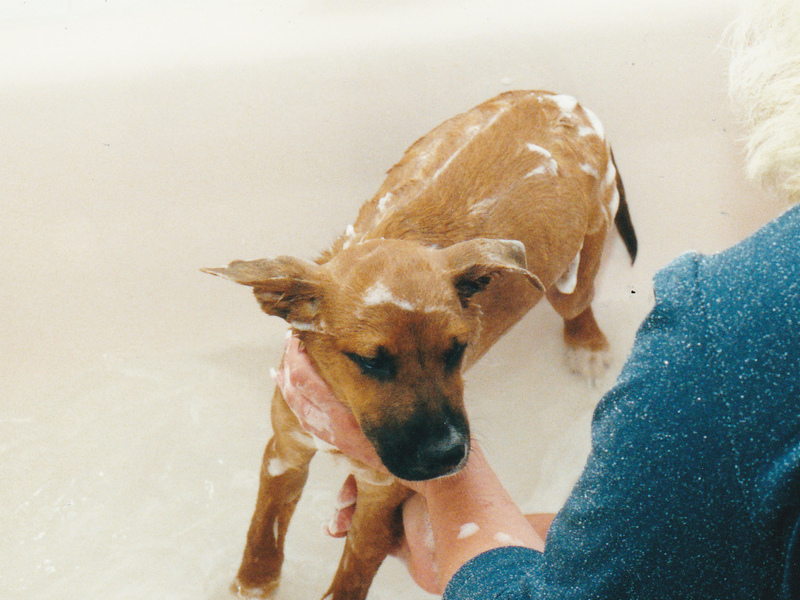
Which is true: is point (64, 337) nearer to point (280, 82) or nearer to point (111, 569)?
point (111, 569)

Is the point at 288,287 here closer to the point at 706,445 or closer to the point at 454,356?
the point at 454,356

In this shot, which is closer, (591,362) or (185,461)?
(185,461)

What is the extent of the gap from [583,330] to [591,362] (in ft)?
0.36

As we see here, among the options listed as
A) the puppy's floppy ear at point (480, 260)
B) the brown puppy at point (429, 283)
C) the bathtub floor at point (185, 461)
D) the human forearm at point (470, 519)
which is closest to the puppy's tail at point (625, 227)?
the brown puppy at point (429, 283)

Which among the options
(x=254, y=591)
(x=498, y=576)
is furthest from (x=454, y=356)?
(x=254, y=591)

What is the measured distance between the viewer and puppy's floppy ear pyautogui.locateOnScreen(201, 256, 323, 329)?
3.73 feet

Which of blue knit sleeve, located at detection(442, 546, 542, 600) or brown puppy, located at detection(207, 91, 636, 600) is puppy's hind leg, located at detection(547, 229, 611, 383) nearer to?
brown puppy, located at detection(207, 91, 636, 600)

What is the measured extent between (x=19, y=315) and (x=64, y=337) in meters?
0.14

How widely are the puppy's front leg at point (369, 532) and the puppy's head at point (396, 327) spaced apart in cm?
31

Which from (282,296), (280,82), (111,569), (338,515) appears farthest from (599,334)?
(111,569)

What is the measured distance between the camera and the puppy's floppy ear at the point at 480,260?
1190 mm

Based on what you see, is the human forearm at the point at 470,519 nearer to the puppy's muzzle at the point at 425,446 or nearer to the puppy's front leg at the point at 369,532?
the puppy's muzzle at the point at 425,446

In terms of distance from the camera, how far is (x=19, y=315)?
212 cm

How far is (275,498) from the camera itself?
5.39ft
